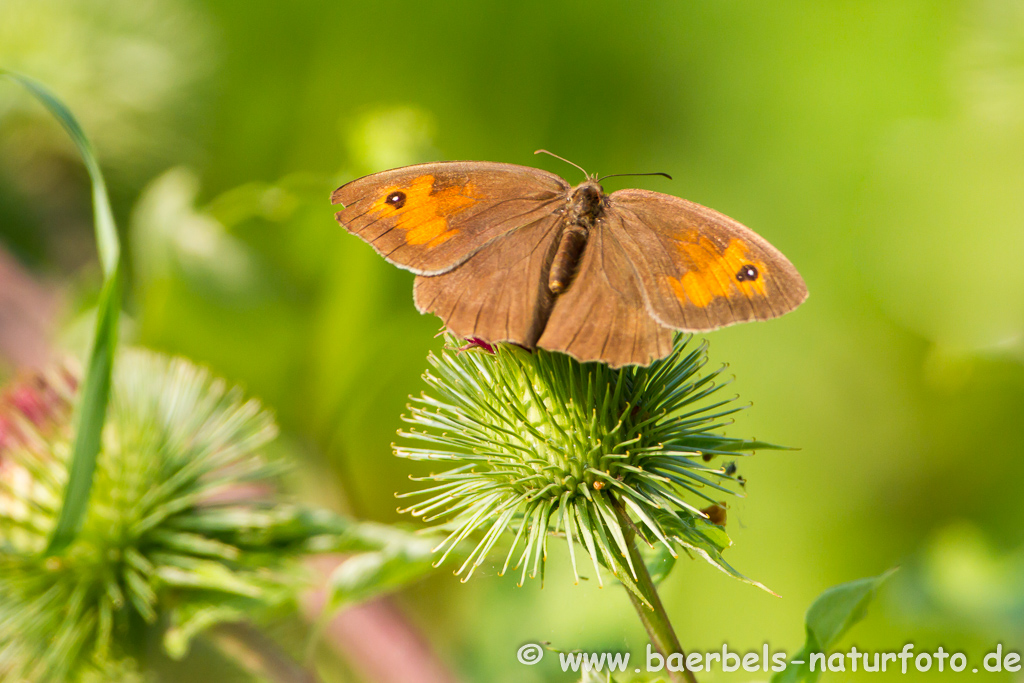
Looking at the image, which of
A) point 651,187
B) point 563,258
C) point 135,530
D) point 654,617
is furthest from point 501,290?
point 651,187

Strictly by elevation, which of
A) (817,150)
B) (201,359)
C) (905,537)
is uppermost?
(817,150)

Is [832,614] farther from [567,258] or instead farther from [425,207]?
[425,207]

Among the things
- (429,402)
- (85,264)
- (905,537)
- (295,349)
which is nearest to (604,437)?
(429,402)

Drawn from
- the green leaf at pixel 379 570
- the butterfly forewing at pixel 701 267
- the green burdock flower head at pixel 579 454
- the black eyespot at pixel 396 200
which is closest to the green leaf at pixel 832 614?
the green burdock flower head at pixel 579 454

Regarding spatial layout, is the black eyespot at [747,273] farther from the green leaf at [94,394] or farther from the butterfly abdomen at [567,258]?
the green leaf at [94,394]

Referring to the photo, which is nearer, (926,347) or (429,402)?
(429,402)

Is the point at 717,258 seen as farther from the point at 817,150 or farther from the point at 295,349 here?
the point at 817,150

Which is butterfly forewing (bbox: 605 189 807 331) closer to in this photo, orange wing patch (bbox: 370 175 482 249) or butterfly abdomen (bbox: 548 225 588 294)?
butterfly abdomen (bbox: 548 225 588 294)

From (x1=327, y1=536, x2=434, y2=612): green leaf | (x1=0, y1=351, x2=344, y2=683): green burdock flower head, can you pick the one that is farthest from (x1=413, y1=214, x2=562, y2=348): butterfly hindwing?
(x1=0, y1=351, x2=344, y2=683): green burdock flower head
